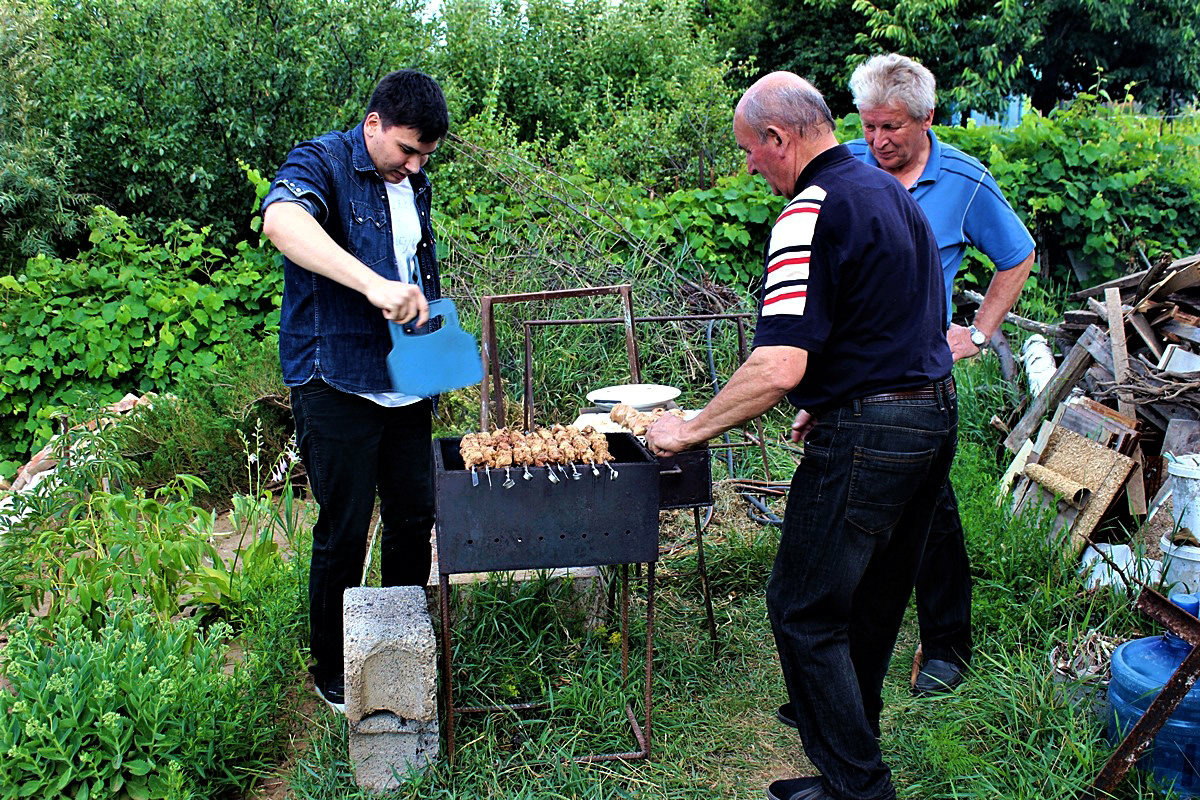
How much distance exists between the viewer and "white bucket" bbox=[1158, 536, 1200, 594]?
3.63 metres

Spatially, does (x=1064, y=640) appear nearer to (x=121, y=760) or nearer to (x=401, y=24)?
(x=121, y=760)

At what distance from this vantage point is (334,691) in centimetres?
356

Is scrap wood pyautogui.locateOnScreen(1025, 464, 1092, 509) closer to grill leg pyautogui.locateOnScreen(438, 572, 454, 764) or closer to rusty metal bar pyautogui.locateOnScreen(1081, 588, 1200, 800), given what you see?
rusty metal bar pyautogui.locateOnScreen(1081, 588, 1200, 800)

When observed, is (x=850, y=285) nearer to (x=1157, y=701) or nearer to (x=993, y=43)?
(x=1157, y=701)

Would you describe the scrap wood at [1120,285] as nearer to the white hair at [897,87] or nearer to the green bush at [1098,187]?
the green bush at [1098,187]

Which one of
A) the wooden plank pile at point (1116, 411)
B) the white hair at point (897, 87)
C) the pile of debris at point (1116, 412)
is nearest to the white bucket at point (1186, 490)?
the pile of debris at point (1116, 412)

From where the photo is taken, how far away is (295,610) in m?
4.00

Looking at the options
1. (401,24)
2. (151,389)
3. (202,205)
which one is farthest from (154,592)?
(401,24)

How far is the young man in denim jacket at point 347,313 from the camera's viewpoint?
123 inches

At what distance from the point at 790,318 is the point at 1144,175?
7.09 meters

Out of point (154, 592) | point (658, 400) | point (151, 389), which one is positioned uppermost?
point (658, 400)

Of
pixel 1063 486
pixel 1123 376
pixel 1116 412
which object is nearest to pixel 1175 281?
pixel 1123 376

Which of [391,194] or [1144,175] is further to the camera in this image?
[1144,175]

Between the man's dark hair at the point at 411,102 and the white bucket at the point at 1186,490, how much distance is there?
3.10 meters
